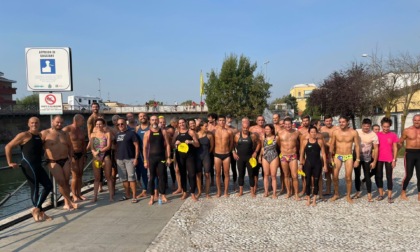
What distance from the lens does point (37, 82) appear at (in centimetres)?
664

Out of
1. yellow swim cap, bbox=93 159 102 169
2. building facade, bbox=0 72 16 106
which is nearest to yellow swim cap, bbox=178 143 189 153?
yellow swim cap, bbox=93 159 102 169

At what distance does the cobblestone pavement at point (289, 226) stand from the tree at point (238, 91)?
84.3 feet

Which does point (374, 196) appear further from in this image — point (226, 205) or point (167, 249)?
point (167, 249)

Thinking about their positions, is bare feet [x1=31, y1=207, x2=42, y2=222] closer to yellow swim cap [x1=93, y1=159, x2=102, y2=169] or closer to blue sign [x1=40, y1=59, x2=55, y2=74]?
yellow swim cap [x1=93, y1=159, x2=102, y2=169]

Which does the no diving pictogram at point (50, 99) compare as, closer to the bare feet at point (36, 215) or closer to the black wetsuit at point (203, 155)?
the bare feet at point (36, 215)

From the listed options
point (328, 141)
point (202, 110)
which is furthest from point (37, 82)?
point (202, 110)

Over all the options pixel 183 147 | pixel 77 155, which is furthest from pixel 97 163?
pixel 183 147

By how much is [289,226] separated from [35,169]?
A: 4541 millimetres

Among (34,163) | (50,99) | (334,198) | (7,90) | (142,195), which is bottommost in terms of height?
(334,198)

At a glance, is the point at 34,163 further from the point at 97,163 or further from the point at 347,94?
the point at 347,94

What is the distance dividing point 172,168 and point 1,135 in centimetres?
3391

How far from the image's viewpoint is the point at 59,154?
6.15m

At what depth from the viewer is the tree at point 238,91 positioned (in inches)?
1281

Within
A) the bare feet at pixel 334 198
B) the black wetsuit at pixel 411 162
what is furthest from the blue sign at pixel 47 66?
the black wetsuit at pixel 411 162
